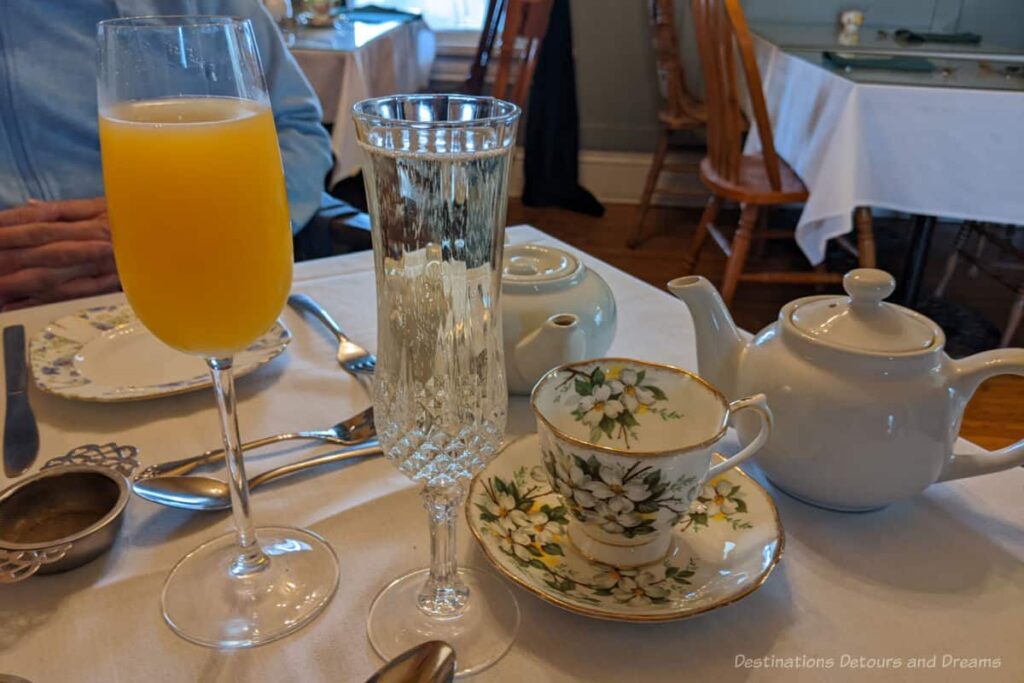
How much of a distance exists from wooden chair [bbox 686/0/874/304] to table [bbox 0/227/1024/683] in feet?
4.61

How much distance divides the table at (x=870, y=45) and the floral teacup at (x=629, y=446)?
192 centimetres

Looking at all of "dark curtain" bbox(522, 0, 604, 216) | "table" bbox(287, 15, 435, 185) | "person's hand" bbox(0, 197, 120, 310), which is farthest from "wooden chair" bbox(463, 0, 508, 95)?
"person's hand" bbox(0, 197, 120, 310)

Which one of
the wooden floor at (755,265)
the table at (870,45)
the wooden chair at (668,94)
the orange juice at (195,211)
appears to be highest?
the orange juice at (195,211)

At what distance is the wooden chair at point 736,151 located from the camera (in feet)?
5.95

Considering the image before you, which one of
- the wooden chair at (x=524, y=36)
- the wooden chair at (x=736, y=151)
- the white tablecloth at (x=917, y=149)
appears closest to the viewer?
the white tablecloth at (x=917, y=149)

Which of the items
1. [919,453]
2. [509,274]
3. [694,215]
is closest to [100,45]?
[509,274]

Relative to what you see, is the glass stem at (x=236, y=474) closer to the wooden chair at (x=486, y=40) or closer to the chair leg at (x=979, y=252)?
the wooden chair at (x=486, y=40)

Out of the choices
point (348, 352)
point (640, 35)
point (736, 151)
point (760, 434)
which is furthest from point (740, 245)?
point (760, 434)

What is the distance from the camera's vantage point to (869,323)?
50 centimetres

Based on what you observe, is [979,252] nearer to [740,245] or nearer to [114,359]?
[740,245]

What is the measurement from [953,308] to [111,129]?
2424 millimetres

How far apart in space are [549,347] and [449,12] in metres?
3.04

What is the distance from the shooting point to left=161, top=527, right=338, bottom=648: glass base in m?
0.43

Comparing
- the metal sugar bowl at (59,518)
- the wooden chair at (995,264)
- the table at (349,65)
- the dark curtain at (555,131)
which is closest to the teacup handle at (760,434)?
the metal sugar bowl at (59,518)
